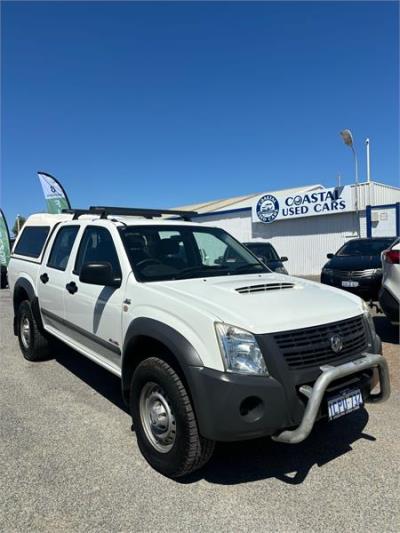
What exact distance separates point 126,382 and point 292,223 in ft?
68.7

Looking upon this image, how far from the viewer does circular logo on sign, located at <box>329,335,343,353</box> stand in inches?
123

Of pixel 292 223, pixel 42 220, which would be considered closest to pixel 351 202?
pixel 292 223

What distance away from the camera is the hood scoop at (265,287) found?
11.5 ft

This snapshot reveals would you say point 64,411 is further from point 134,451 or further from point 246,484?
point 246,484

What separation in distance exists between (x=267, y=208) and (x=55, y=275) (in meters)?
20.3

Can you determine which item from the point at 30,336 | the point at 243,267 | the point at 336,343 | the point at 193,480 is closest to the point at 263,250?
the point at 30,336

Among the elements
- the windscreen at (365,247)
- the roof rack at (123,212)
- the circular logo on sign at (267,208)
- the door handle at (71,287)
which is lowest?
the windscreen at (365,247)

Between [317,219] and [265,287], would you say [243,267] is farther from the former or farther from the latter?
[317,219]

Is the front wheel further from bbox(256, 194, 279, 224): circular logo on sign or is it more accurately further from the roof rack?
bbox(256, 194, 279, 224): circular logo on sign

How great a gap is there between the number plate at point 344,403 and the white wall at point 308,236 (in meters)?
17.8

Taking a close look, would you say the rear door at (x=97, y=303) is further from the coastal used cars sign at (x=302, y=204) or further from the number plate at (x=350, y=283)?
the coastal used cars sign at (x=302, y=204)

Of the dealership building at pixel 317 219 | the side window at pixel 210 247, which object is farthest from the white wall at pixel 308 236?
the side window at pixel 210 247

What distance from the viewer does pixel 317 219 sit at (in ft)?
73.4

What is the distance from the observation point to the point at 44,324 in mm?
5793
